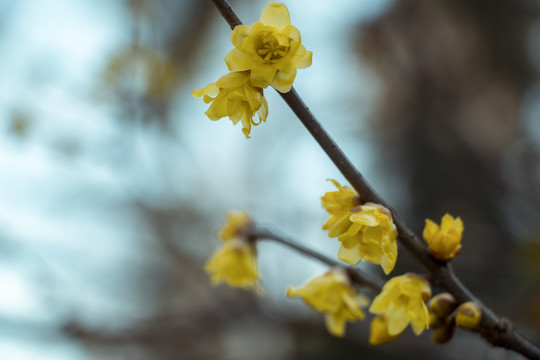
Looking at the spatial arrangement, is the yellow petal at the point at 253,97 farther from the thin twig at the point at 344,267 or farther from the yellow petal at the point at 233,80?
the thin twig at the point at 344,267

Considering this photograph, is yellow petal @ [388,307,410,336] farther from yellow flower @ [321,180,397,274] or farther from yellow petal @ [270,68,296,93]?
yellow petal @ [270,68,296,93]

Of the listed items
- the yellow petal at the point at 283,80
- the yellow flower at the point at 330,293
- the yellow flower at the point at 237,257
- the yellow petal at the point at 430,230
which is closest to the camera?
the yellow petal at the point at 283,80

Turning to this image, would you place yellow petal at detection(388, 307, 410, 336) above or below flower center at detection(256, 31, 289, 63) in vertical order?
below

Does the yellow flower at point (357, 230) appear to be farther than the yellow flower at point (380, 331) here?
No

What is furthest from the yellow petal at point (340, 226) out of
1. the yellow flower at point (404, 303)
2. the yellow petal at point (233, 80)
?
the yellow petal at point (233, 80)

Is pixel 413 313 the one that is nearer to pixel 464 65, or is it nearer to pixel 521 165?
pixel 521 165

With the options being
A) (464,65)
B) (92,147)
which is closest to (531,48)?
(464,65)

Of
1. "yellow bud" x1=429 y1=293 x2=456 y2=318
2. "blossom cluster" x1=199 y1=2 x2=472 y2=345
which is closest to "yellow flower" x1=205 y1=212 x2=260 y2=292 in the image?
"blossom cluster" x1=199 y1=2 x2=472 y2=345
